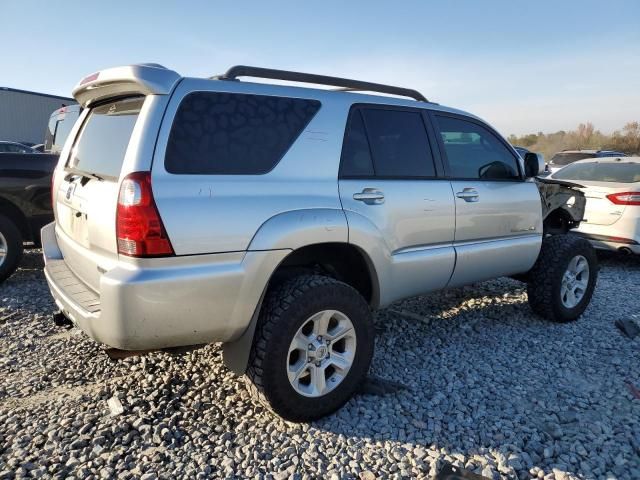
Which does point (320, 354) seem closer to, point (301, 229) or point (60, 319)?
point (301, 229)

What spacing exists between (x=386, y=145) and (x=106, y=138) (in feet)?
5.65

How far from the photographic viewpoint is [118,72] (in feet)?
8.23

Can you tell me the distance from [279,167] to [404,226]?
0.98m

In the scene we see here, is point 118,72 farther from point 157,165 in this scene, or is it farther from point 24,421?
point 24,421

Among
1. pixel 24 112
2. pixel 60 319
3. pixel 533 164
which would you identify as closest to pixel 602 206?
pixel 533 164

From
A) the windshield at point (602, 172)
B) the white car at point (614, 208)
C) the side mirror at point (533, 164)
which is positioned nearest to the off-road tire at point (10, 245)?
the side mirror at point (533, 164)

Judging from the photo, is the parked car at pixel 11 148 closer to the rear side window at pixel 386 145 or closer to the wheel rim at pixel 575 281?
the rear side window at pixel 386 145

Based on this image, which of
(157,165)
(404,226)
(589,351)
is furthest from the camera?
(589,351)

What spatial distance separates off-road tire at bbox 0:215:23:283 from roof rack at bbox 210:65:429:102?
366 centimetres

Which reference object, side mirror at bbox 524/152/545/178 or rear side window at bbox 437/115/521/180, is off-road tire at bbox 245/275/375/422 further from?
side mirror at bbox 524/152/545/178

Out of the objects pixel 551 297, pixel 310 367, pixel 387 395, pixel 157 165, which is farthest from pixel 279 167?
pixel 551 297

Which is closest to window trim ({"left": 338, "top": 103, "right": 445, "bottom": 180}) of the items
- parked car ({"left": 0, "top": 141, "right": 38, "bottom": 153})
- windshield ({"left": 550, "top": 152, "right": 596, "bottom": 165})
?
windshield ({"left": 550, "top": 152, "right": 596, "bottom": 165})

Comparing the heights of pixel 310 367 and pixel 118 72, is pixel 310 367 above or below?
below

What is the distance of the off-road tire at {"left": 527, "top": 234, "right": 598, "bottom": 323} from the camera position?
4.21 meters
